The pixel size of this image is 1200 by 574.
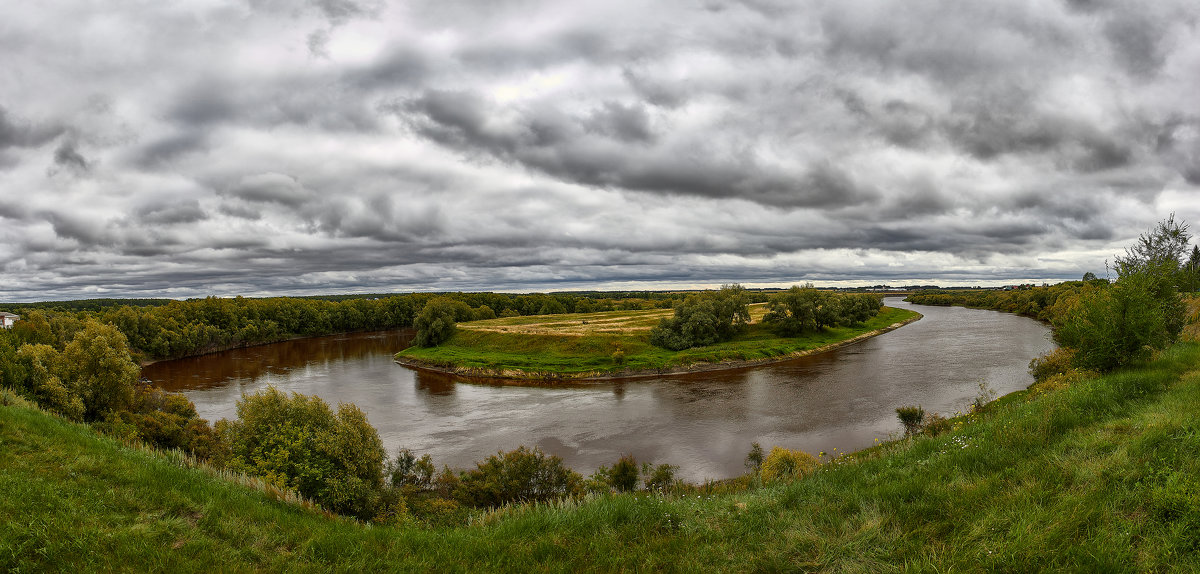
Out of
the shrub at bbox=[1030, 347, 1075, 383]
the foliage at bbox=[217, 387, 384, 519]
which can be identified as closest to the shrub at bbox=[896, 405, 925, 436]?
the shrub at bbox=[1030, 347, 1075, 383]

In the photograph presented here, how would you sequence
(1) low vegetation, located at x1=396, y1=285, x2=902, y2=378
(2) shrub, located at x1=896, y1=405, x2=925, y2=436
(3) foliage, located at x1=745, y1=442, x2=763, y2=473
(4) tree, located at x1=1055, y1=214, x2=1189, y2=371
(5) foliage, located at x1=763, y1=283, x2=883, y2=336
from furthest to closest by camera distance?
(5) foliage, located at x1=763, y1=283, x2=883, y2=336, (1) low vegetation, located at x1=396, y1=285, x2=902, y2=378, (2) shrub, located at x1=896, y1=405, x2=925, y2=436, (3) foliage, located at x1=745, y1=442, x2=763, y2=473, (4) tree, located at x1=1055, y1=214, x2=1189, y2=371

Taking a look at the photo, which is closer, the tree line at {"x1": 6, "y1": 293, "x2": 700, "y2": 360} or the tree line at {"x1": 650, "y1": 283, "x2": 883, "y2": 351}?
the tree line at {"x1": 6, "y1": 293, "x2": 700, "y2": 360}

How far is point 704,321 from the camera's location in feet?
205

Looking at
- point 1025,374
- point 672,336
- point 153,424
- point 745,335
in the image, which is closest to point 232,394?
point 153,424

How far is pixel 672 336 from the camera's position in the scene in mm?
61375

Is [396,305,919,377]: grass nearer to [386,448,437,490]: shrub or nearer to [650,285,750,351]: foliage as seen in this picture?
[650,285,750,351]: foliage

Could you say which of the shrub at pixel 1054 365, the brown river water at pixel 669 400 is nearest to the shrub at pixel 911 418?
the brown river water at pixel 669 400

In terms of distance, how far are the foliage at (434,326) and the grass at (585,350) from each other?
1349 millimetres

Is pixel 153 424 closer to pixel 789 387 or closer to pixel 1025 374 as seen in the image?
pixel 789 387

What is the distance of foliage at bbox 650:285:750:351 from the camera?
61.3 m

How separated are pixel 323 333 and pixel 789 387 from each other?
100366 mm

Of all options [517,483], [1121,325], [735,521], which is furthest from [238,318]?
[1121,325]

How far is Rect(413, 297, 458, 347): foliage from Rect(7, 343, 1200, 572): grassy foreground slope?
215ft

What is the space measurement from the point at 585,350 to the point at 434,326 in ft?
87.9
